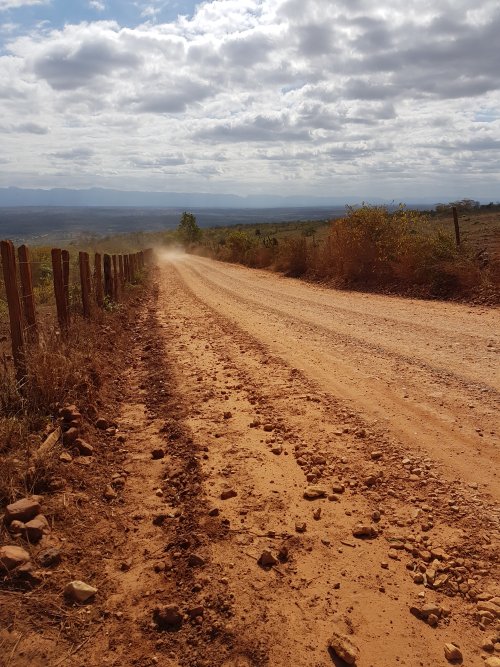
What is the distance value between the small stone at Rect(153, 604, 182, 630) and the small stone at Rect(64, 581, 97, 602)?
41 cm

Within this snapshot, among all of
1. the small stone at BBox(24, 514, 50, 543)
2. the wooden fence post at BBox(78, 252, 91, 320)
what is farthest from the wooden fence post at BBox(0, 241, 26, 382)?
the wooden fence post at BBox(78, 252, 91, 320)

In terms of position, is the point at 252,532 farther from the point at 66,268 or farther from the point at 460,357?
the point at 66,268

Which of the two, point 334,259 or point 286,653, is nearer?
point 286,653

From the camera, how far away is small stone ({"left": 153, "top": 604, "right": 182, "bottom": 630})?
2738mm

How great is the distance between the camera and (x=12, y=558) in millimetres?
3059

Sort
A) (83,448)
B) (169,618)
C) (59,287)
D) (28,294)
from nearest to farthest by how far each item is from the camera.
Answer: (169,618), (83,448), (28,294), (59,287)

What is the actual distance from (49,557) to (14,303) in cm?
294

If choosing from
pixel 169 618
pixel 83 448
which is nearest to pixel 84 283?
pixel 83 448

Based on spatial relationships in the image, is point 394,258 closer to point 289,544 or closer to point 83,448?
point 83,448

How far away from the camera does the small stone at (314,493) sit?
3.91 meters

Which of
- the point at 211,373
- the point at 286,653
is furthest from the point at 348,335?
the point at 286,653

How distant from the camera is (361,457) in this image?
444 cm

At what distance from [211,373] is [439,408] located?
3.13m

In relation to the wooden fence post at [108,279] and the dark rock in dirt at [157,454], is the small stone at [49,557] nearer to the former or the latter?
the dark rock in dirt at [157,454]
